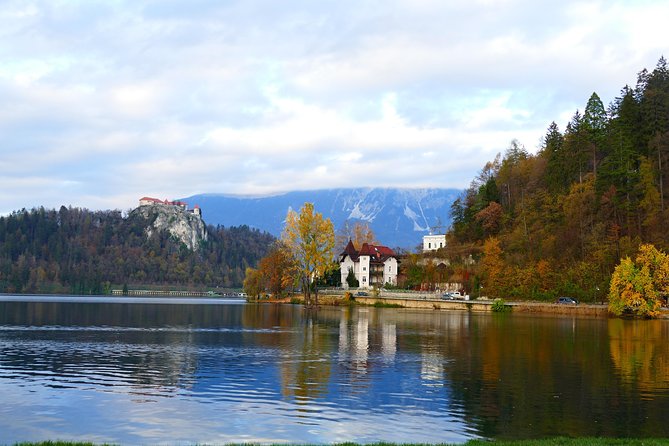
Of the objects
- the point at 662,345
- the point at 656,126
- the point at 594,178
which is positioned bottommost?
the point at 662,345

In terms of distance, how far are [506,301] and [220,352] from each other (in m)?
78.3

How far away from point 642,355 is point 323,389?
2495 cm

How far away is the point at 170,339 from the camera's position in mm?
53562

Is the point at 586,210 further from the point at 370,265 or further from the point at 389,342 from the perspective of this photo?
the point at 389,342

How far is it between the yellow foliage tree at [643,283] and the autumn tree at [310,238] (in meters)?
45.2

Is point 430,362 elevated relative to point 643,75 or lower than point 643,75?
lower

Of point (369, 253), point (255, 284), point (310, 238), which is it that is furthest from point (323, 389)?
point (369, 253)

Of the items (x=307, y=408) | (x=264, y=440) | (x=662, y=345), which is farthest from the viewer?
(x=662, y=345)

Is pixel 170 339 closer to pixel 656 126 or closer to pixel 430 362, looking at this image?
pixel 430 362

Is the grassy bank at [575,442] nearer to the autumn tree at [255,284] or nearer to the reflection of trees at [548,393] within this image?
the reflection of trees at [548,393]

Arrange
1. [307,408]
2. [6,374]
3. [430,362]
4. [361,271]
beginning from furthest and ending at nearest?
1. [361,271]
2. [430,362]
3. [6,374]
4. [307,408]

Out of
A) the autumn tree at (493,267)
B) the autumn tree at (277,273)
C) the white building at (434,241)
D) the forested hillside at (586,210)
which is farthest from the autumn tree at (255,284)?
the autumn tree at (493,267)

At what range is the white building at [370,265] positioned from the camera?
164 metres

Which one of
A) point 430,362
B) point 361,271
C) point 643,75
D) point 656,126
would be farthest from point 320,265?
point 430,362
